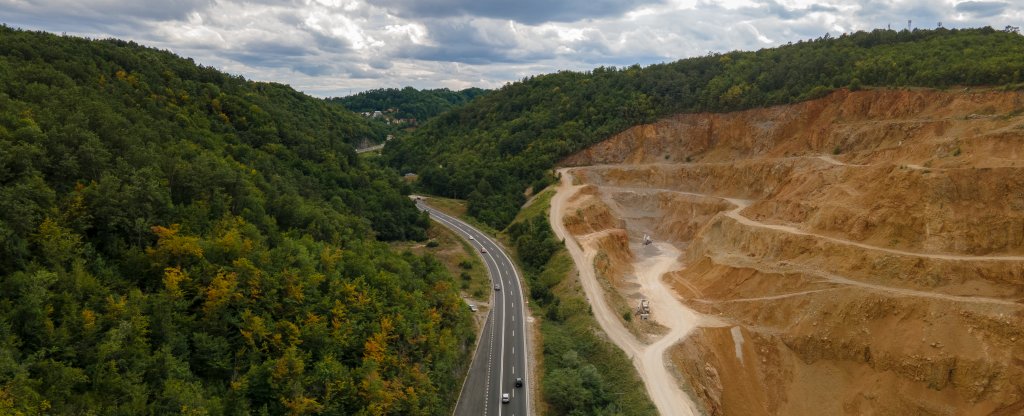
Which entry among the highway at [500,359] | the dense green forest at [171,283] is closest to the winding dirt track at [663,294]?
the highway at [500,359]

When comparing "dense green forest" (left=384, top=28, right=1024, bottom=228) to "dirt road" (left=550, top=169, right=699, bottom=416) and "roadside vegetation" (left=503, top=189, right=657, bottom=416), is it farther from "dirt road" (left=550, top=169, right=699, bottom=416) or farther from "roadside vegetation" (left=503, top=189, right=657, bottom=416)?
"roadside vegetation" (left=503, top=189, right=657, bottom=416)

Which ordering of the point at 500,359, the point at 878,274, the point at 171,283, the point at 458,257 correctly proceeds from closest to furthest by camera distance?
the point at 171,283 → the point at 500,359 → the point at 878,274 → the point at 458,257

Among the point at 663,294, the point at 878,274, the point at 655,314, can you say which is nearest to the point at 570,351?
the point at 655,314

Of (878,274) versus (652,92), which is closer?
(878,274)

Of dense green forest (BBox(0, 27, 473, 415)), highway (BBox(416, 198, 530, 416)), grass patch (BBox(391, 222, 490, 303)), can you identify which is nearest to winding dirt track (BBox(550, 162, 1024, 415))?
highway (BBox(416, 198, 530, 416))

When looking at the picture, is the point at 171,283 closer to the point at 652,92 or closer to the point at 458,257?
the point at 458,257

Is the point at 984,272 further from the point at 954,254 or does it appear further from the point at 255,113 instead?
the point at 255,113

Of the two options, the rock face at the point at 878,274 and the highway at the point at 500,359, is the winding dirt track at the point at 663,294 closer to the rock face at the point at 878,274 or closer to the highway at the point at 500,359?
the rock face at the point at 878,274
